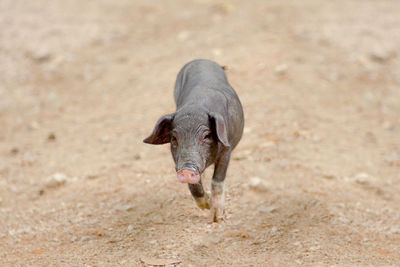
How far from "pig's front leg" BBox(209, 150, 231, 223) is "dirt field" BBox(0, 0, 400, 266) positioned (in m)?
0.22

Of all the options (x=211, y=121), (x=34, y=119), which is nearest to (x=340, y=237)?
(x=211, y=121)

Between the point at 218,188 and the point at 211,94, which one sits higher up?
the point at 211,94

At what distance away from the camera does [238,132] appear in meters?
5.68

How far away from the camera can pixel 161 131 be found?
16.5 ft

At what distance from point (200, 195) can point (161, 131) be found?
3.04ft

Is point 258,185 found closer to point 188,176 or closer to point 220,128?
point 220,128

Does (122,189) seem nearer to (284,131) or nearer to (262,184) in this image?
(262,184)

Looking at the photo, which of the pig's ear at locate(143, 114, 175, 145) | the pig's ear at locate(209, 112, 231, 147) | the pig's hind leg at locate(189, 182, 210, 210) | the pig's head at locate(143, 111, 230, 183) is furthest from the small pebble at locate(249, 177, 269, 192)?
the pig's ear at locate(209, 112, 231, 147)

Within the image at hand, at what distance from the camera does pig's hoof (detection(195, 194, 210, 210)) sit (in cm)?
562

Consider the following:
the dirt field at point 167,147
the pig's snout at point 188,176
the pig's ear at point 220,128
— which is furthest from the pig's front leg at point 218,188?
the pig's snout at point 188,176

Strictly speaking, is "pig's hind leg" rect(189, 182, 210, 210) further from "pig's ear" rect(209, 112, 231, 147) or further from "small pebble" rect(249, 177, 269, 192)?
"small pebble" rect(249, 177, 269, 192)

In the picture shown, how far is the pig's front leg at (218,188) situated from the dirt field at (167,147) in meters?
0.22

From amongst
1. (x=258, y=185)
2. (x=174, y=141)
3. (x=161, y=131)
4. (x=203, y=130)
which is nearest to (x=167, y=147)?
(x=258, y=185)

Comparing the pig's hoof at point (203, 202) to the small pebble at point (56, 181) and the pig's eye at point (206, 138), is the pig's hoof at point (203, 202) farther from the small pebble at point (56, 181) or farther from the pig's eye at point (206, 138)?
the small pebble at point (56, 181)
